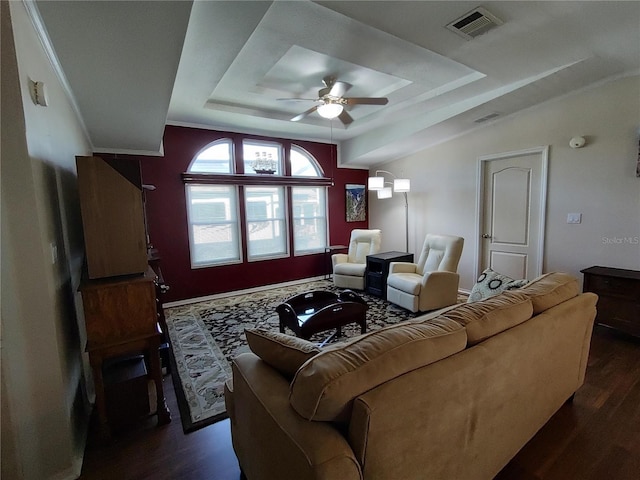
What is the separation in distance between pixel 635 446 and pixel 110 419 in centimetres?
310

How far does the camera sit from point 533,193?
4105 mm

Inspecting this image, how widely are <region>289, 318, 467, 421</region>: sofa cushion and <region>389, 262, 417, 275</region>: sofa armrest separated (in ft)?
10.3

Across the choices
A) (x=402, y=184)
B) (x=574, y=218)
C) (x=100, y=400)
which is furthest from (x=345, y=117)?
(x=100, y=400)

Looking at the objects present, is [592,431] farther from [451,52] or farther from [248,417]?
[451,52]

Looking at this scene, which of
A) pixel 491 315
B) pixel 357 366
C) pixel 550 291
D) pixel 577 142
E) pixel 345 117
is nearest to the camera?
pixel 357 366

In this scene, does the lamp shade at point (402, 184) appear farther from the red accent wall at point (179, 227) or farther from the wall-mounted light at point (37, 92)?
the wall-mounted light at point (37, 92)

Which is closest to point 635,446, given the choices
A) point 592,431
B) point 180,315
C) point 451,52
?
point 592,431

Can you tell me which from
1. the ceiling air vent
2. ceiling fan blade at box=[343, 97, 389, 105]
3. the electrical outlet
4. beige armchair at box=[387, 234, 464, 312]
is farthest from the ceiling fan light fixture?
the electrical outlet

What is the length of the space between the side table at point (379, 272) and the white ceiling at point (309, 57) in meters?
1.97

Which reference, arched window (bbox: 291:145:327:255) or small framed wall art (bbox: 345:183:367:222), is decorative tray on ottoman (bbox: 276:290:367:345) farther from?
small framed wall art (bbox: 345:183:367:222)

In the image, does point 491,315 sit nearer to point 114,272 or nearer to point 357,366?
point 357,366

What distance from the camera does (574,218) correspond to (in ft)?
12.3

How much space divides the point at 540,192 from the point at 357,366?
4.25m

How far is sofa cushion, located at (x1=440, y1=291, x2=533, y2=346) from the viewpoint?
1.35 meters
